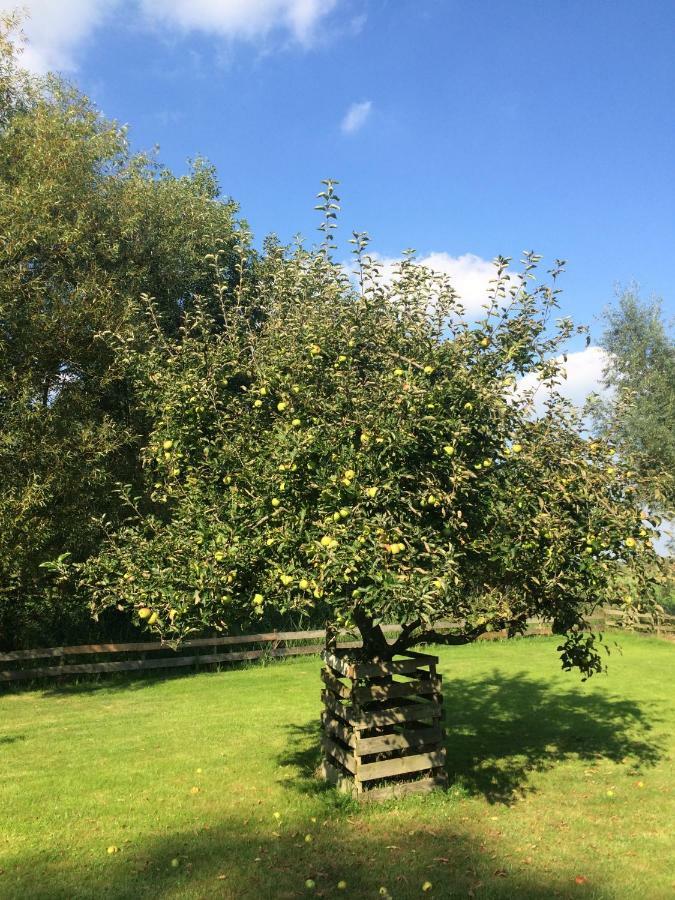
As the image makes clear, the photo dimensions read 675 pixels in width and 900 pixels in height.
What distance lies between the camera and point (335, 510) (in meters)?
7.02

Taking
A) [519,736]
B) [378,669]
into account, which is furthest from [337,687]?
[519,736]

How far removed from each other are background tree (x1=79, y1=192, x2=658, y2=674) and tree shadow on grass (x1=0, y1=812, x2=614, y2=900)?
2.29m

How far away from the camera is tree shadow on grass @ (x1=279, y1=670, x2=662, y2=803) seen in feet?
33.8

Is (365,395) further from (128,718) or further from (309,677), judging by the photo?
(309,677)

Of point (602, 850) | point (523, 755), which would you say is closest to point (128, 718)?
point (523, 755)

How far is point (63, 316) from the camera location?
17.6 m

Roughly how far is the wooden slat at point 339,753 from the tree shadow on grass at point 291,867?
2.20 feet

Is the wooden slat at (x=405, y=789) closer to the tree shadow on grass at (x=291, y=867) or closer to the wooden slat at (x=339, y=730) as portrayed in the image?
the tree shadow on grass at (x=291, y=867)

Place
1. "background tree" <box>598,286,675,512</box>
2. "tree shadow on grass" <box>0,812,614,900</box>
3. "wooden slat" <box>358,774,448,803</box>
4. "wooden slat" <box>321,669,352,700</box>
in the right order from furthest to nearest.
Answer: "background tree" <box>598,286,675,512</box> → "wooden slat" <box>321,669,352,700</box> → "wooden slat" <box>358,774,448,803</box> → "tree shadow on grass" <box>0,812,614,900</box>

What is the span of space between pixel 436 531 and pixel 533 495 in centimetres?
130

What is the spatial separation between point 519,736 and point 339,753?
4736mm

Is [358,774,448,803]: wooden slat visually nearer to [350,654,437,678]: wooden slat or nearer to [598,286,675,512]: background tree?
[350,654,437,678]: wooden slat

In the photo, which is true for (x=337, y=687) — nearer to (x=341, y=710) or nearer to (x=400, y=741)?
(x=341, y=710)

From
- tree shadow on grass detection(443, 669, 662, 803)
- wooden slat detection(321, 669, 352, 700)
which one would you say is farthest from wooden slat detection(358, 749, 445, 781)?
wooden slat detection(321, 669, 352, 700)
